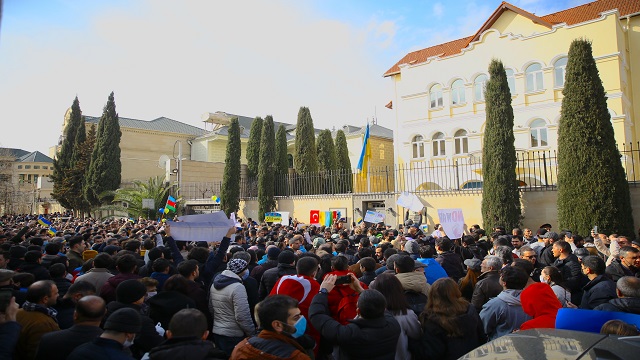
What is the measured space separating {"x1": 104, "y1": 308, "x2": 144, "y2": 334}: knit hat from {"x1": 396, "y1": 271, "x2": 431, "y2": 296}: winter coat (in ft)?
9.01

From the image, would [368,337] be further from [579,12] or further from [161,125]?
[161,125]

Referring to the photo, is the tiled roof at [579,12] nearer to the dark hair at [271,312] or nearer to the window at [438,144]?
the window at [438,144]

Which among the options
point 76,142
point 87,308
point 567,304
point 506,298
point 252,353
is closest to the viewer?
point 252,353

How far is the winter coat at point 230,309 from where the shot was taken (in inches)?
184

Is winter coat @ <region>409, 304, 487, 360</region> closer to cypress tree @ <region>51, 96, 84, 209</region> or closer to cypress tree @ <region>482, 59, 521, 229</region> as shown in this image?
cypress tree @ <region>482, 59, 521, 229</region>

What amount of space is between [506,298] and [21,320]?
464 centimetres

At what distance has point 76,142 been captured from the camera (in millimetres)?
36625

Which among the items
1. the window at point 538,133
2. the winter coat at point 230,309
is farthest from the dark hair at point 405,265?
the window at point 538,133

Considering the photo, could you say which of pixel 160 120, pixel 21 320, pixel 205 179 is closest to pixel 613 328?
pixel 21 320

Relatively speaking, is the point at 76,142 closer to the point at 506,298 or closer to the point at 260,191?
the point at 260,191

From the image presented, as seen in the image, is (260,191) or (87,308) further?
(260,191)

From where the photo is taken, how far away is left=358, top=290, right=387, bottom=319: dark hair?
3617mm

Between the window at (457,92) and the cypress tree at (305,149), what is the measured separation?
31.1 ft

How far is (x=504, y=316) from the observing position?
14.0ft
